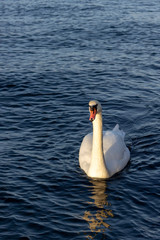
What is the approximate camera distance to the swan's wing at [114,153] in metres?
13.7

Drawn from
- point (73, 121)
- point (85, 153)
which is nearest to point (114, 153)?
point (85, 153)

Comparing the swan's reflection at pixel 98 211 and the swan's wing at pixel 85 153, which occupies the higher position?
the swan's wing at pixel 85 153

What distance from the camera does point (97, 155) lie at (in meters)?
13.1

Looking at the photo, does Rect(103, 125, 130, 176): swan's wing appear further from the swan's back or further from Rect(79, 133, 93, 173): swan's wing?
Rect(79, 133, 93, 173): swan's wing

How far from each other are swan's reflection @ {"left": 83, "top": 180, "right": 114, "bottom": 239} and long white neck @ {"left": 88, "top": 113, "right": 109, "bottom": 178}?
0.28m

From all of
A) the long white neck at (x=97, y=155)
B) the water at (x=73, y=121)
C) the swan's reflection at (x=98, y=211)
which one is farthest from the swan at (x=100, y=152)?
the swan's reflection at (x=98, y=211)

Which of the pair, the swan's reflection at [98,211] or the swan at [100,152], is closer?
the swan's reflection at [98,211]

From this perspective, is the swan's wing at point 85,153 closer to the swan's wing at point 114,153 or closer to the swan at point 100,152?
the swan at point 100,152

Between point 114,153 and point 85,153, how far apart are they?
886mm

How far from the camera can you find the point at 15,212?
11.5 metres

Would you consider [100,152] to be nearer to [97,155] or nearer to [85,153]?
[97,155]

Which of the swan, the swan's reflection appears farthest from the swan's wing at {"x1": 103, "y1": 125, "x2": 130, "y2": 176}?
the swan's reflection

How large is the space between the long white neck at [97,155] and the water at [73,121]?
29cm

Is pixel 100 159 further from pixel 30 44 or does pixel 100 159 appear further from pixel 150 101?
pixel 30 44
